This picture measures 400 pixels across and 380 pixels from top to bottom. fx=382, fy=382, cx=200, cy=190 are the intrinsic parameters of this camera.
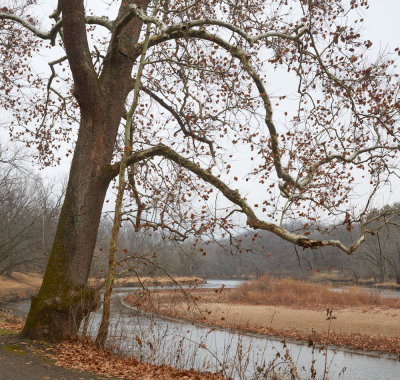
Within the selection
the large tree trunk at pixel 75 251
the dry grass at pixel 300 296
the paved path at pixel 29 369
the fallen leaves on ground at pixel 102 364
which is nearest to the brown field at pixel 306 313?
the dry grass at pixel 300 296

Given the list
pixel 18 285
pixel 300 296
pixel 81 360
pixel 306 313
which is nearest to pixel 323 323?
pixel 306 313

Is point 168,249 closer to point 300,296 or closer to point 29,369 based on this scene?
point 300,296

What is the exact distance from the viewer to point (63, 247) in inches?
232

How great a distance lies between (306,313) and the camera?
24.2 metres

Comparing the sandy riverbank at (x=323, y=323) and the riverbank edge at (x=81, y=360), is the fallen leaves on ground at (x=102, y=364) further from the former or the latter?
the sandy riverbank at (x=323, y=323)

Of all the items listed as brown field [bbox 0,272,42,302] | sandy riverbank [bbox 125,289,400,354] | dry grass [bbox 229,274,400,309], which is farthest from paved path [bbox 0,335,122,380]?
dry grass [bbox 229,274,400,309]

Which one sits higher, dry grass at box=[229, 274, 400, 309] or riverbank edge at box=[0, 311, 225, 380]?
dry grass at box=[229, 274, 400, 309]

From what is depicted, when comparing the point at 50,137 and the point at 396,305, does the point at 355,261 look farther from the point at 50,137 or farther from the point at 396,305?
the point at 50,137

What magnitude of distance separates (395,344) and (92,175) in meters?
15.1

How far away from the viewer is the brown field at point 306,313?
Answer: 17.0m

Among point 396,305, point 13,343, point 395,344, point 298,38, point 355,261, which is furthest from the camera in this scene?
point 355,261

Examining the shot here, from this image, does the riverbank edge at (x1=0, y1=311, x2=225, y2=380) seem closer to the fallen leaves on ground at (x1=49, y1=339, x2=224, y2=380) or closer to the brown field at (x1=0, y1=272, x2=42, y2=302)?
the fallen leaves on ground at (x1=49, y1=339, x2=224, y2=380)

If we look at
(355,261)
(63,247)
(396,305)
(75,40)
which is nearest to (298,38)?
(75,40)

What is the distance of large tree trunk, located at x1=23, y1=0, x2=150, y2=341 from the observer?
224 inches
